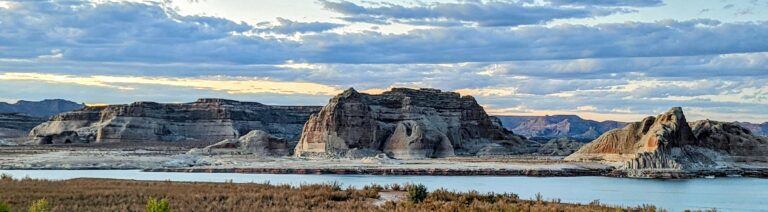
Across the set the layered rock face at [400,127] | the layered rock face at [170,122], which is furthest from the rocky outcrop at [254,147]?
the layered rock face at [170,122]

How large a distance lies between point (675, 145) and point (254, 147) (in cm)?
4835

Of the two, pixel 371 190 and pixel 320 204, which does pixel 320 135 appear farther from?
pixel 320 204

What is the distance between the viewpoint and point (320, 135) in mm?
93500

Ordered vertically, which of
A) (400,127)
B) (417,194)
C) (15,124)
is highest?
(15,124)

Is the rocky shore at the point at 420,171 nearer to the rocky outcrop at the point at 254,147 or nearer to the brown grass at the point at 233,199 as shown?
the rocky outcrop at the point at 254,147

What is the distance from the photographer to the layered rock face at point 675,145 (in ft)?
217

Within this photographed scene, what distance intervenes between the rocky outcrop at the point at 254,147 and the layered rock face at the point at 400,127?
4.37 metres

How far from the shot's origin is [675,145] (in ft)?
223

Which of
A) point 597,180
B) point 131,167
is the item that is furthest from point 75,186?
point 131,167

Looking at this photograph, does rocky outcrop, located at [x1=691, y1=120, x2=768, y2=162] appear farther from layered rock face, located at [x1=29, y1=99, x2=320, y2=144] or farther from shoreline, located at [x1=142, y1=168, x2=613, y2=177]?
layered rock face, located at [x1=29, y1=99, x2=320, y2=144]

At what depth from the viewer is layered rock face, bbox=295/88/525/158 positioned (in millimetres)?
93625

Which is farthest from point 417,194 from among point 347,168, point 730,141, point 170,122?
point 170,122

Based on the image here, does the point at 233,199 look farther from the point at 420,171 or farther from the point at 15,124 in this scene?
the point at 15,124

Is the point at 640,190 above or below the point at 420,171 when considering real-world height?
below
